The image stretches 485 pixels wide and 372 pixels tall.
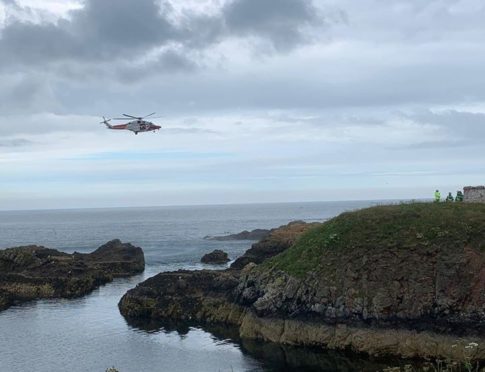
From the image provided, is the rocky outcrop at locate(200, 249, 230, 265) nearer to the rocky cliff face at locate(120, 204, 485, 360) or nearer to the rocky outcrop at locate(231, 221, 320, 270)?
the rocky outcrop at locate(231, 221, 320, 270)

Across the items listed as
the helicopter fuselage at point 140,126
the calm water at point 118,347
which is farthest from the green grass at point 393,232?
the helicopter fuselage at point 140,126

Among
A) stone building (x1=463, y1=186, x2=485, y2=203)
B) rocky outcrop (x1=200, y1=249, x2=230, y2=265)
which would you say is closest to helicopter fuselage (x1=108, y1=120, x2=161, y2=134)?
stone building (x1=463, y1=186, x2=485, y2=203)

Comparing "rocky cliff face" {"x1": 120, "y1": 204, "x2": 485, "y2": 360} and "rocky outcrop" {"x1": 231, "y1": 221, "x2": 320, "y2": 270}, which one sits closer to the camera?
"rocky cliff face" {"x1": 120, "y1": 204, "x2": 485, "y2": 360}

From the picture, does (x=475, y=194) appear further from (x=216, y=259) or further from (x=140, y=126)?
(x=216, y=259)

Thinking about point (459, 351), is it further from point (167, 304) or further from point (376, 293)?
point (167, 304)

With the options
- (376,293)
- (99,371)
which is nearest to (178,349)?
(99,371)

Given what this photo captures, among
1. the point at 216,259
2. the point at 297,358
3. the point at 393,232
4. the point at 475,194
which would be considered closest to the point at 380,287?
the point at 393,232

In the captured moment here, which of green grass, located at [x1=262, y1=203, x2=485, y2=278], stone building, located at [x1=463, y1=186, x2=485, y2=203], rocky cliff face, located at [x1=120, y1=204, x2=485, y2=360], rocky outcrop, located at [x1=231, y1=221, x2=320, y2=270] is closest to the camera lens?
rocky cliff face, located at [x1=120, y1=204, x2=485, y2=360]
